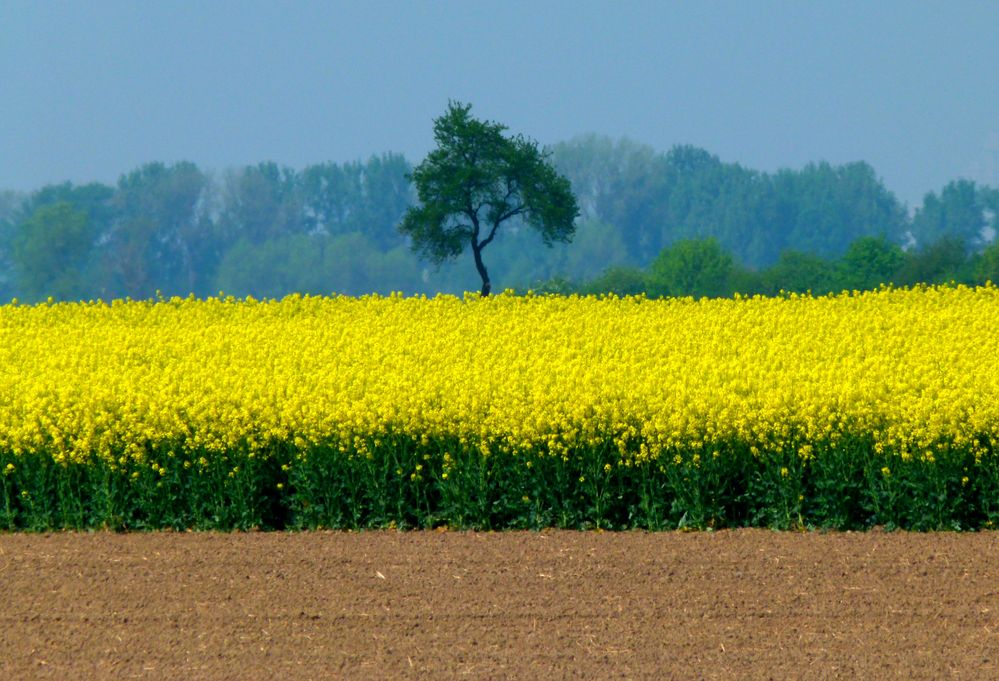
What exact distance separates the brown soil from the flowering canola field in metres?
0.38

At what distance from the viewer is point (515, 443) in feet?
32.7

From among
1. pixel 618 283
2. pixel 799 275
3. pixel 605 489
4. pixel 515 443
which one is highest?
pixel 515 443

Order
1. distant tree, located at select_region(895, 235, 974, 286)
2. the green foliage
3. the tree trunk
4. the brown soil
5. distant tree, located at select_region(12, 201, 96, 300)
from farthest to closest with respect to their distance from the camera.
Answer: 1. distant tree, located at select_region(12, 201, 96, 300)
2. distant tree, located at select_region(895, 235, 974, 286)
3. the tree trunk
4. the green foliage
5. the brown soil

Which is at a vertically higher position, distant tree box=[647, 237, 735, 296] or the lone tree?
the lone tree

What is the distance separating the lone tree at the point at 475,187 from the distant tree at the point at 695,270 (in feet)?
81.6

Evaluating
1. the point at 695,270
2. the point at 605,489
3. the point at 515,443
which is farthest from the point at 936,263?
the point at 515,443

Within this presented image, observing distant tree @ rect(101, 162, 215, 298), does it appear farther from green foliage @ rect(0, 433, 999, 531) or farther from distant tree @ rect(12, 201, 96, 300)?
green foliage @ rect(0, 433, 999, 531)

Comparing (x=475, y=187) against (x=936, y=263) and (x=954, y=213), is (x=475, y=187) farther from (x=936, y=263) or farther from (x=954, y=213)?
(x=954, y=213)

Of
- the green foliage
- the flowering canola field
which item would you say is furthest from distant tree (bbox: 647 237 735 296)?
the green foliage

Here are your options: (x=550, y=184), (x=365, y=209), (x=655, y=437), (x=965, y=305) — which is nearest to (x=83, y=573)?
(x=655, y=437)

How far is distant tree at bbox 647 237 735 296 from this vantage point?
59.6m

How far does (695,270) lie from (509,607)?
53.8 m

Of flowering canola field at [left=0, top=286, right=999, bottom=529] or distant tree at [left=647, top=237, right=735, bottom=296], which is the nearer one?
flowering canola field at [left=0, top=286, right=999, bottom=529]

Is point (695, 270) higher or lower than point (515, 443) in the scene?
lower
